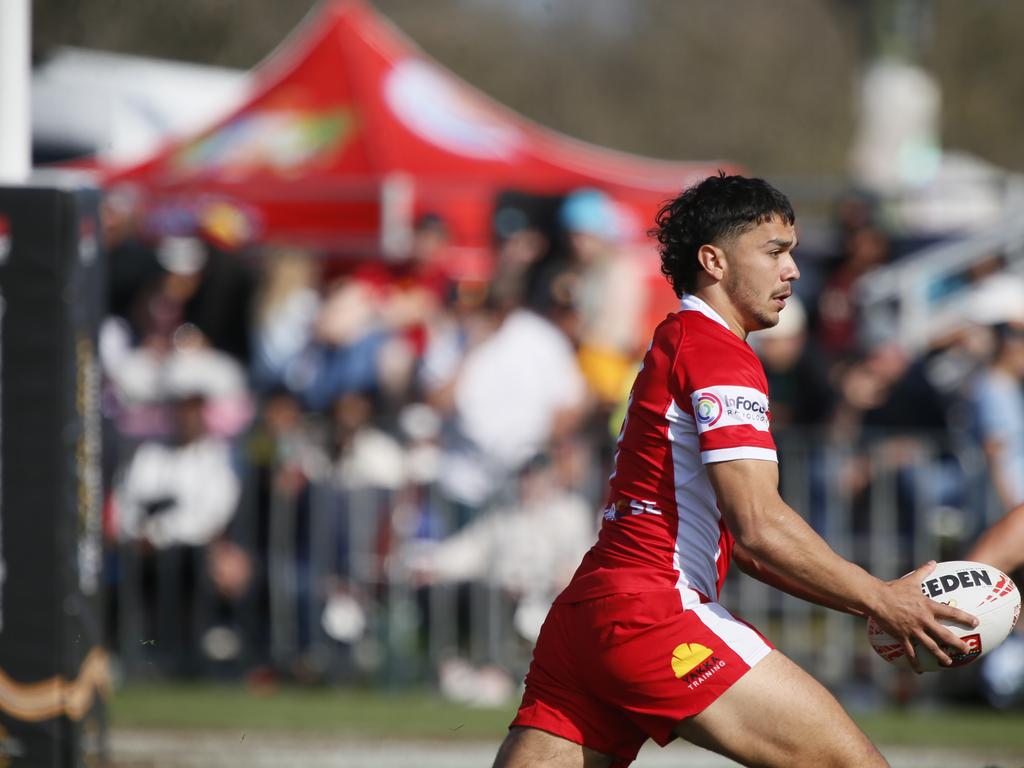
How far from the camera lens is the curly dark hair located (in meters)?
4.86

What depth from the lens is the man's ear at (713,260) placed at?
4863 mm

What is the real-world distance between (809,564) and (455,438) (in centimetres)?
682

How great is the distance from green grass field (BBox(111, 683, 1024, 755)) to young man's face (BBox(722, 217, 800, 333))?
4832 mm

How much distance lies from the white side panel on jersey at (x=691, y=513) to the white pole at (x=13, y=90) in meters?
3.51

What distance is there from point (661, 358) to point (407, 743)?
15.9 feet

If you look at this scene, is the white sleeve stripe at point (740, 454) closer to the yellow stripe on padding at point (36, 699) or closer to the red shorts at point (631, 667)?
the red shorts at point (631, 667)

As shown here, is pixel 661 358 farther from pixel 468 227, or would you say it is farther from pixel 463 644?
pixel 468 227

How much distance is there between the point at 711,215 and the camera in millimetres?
4867

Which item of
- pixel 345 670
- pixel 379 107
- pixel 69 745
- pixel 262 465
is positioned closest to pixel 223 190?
pixel 379 107

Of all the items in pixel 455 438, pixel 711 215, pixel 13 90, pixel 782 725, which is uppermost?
pixel 13 90

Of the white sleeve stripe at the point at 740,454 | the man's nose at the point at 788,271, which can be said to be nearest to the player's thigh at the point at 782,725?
the white sleeve stripe at the point at 740,454

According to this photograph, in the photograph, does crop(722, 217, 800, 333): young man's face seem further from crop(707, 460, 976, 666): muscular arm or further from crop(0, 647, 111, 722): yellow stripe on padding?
crop(0, 647, 111, 722): yellow stripe on padding

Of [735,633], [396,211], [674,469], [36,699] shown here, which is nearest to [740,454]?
[674,469]

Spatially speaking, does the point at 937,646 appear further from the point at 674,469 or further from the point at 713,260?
the point at 713,260
